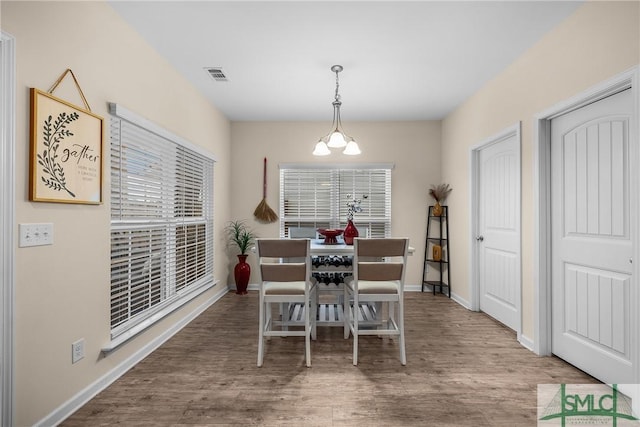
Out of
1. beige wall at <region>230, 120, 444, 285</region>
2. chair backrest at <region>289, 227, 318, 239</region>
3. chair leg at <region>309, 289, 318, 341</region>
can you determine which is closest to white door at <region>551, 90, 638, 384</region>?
chair leg at <region>309, 289, 318, 341</region>

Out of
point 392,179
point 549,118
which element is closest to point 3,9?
point 549,118

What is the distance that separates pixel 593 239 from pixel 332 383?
2.03 metres

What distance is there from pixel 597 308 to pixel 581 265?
0.99 ft

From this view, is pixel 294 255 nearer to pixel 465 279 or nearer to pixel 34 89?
pixel 34 89

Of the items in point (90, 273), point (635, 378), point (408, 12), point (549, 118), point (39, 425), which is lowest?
point (39, 425)

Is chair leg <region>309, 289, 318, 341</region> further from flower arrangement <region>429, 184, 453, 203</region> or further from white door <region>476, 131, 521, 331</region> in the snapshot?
flower arrangement <region>429, 184, 453, 203</region>

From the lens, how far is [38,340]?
5.90ft

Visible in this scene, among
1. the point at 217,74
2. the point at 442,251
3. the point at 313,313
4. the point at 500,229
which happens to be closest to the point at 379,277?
the point at 313,313

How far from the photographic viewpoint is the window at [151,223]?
2516 millimetres

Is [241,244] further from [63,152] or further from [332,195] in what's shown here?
[63,152]

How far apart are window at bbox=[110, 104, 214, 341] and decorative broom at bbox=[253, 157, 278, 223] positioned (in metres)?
1.25

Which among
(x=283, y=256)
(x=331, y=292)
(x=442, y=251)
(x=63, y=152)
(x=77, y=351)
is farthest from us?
(x=442, y=251)

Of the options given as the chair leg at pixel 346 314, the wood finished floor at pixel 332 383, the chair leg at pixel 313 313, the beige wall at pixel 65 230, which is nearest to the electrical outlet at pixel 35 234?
the beige wall at pixel 65 230

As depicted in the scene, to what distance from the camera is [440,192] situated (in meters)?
5.14
